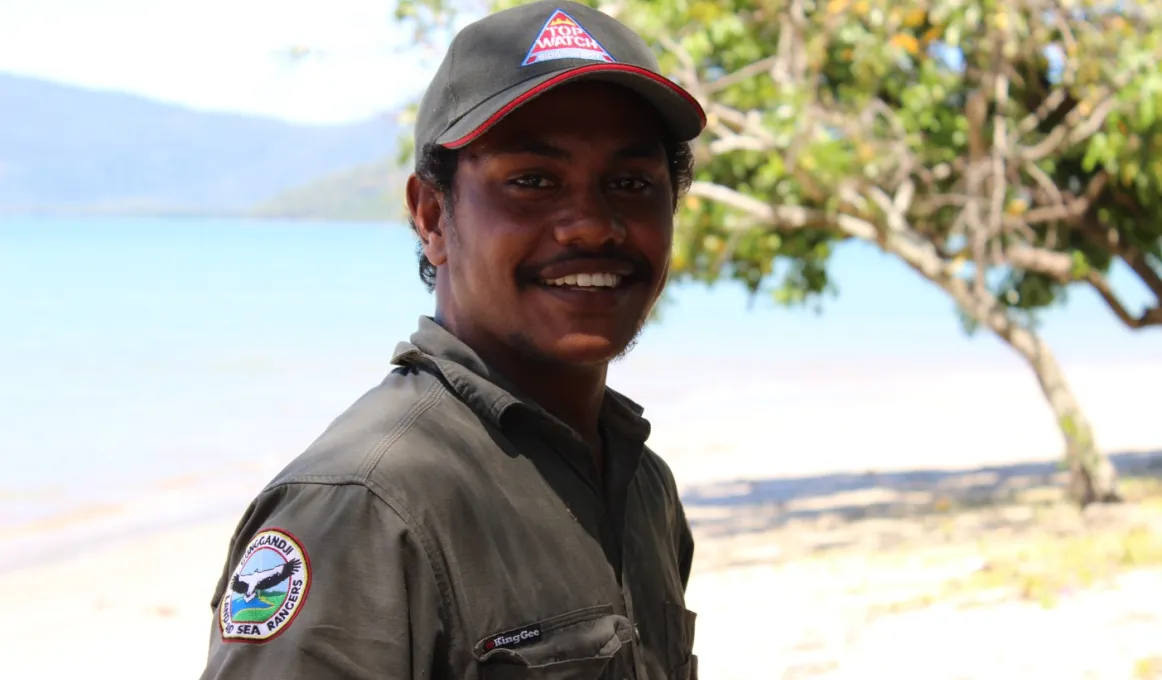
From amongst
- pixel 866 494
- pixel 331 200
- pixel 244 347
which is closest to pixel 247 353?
pixel 244 347

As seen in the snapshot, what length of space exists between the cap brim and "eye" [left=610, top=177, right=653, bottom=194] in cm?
10

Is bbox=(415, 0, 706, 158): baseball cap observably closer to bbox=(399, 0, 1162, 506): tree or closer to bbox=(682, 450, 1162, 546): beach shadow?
bbox=(399, 0, 1162, 506): tree

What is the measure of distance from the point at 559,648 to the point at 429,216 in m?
0.70

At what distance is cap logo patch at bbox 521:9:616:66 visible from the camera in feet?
5.95

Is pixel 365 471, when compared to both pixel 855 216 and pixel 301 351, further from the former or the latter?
pixel 301 351

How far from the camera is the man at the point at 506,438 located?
1529 mm

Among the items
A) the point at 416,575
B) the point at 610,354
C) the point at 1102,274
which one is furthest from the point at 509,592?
the point at 1102,274

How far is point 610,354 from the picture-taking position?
1934mm

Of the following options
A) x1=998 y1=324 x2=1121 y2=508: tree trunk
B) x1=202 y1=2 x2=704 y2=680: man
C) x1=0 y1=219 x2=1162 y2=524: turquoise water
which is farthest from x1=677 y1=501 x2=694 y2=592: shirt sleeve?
x1=0 y1=219 x2=1162 y2=524: turquoise water

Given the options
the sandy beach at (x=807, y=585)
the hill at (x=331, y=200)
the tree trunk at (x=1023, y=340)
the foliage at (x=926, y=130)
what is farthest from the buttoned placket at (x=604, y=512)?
the hill at (x=331, y=200)

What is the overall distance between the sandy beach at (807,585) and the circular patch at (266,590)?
15.8ft

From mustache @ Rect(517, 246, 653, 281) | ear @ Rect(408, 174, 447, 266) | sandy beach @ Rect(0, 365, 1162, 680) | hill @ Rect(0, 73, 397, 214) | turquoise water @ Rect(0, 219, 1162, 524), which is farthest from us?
hill @ Rect(0, 73, 397, 214)

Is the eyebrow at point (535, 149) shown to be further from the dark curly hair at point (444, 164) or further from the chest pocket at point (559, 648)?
the chest pocket at point (559, 648)

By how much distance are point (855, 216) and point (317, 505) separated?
834 centimetres
